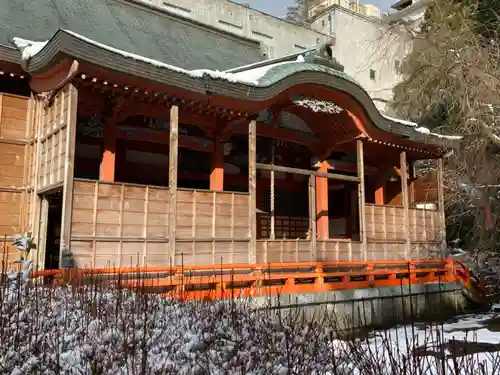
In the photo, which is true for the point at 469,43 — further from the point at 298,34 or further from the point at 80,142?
the point at 298,34

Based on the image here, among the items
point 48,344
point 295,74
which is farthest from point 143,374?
point 295,74

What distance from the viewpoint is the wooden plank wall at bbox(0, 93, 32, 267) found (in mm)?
10312

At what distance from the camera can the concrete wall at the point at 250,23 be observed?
24.7 m

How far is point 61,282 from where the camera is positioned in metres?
8.17

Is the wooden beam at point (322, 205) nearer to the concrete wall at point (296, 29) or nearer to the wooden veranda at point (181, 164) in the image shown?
the wooden veranda at point (181, 164)

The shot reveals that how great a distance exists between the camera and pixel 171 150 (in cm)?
1005

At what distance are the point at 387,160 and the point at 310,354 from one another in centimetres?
1391

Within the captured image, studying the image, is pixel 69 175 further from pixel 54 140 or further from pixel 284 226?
pixel 284 226

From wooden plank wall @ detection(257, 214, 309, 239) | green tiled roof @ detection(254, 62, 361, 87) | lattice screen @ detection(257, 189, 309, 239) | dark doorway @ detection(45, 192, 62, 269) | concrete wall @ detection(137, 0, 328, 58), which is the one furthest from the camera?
concrete wall @ detection(137, 0, 328, 58)

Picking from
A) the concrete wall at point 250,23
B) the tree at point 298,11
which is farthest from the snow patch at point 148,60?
the tree at point 298,11

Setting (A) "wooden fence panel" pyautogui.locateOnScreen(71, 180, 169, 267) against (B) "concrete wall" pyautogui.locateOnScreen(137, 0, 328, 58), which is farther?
(B) "concrete wall" pyautogui.locateOnScreen(137, 0, 328, 58)

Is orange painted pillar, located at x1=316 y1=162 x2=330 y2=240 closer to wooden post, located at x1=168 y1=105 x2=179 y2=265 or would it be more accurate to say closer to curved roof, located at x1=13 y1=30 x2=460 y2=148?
curved roof, located at x1=13 y1=30 x2=460 y2=148

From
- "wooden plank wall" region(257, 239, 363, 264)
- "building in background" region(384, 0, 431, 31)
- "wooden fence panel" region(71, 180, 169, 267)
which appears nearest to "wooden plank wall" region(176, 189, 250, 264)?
"wooden fence panel" region(71, 180, 169, 267)

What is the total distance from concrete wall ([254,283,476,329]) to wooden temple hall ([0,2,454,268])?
123 cm
